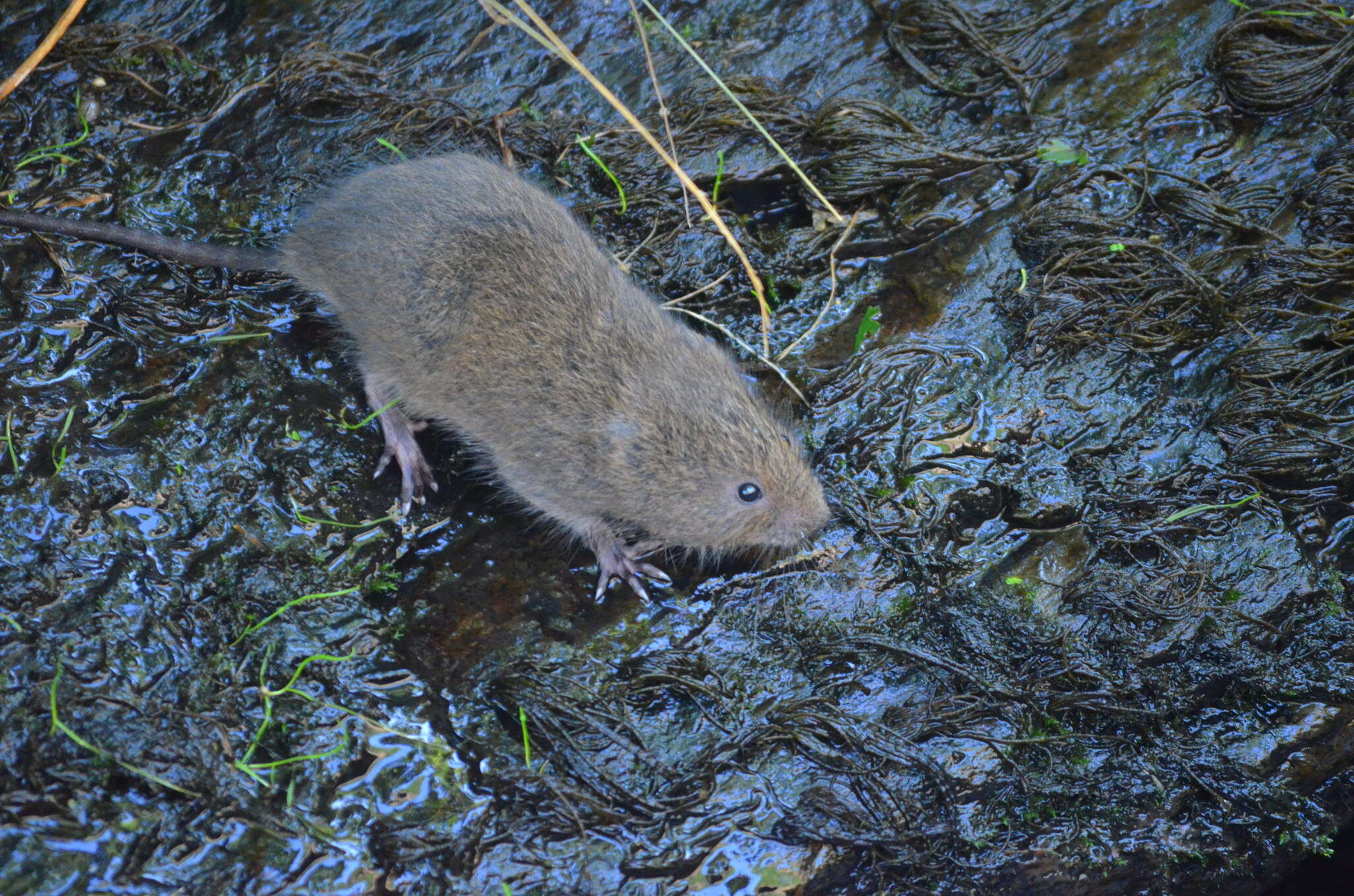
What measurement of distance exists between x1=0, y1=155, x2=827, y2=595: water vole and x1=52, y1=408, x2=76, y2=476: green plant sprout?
2.83ft

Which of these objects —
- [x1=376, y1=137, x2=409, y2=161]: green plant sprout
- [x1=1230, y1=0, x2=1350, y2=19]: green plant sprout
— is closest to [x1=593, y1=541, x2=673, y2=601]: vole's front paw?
[x1=376, y1=137, x2=409, y2=161]: green plant sprout

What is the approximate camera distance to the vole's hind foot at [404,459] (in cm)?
417

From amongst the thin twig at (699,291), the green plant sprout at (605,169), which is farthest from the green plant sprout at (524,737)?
the green plant sprout at (605,169)

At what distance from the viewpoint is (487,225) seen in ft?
13.6

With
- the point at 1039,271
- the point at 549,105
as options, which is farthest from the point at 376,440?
the point at 1039,271

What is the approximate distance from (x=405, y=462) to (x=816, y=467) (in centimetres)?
175

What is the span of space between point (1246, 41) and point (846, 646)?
3.70 metres

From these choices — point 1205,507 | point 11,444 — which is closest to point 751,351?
point 1205,507

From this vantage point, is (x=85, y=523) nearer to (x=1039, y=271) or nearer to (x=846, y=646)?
(x=846, y=646)

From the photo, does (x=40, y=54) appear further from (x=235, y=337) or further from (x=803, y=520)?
(x=803, y=520)

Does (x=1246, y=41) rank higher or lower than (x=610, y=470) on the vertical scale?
lower

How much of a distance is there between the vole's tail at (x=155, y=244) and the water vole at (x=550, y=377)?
0.02 m

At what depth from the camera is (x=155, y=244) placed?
4383 mm

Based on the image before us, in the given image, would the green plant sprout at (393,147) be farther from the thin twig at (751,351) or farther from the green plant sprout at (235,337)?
the thin twig at (751,351)
